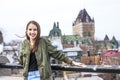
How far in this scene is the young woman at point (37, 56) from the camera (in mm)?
1927

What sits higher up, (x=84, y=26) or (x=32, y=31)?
(x=84, y=26)

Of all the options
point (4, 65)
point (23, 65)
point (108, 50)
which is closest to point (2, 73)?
point (4, 65)

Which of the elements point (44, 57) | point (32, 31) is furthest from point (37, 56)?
point (32, 31)

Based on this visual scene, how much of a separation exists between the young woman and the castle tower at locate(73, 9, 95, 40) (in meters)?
4.61

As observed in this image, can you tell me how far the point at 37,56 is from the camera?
1.93 meters

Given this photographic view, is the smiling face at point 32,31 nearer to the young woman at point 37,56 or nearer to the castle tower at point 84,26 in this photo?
the young woman at point 37,56

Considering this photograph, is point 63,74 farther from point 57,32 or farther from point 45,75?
point 57,32

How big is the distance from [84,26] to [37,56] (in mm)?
5012

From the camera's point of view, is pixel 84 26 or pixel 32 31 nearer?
pixel 32 31

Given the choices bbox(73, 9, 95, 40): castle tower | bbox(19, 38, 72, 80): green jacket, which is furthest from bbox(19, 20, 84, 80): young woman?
bbox(73, 9, 95, 40): castle tower

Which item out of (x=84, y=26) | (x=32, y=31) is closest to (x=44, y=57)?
(x=32, y=31)

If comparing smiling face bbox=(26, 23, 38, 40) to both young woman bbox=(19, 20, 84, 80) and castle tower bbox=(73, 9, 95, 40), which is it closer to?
young woman bbox=(19, 20, 84, 80)

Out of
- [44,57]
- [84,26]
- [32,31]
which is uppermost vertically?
[84,26]

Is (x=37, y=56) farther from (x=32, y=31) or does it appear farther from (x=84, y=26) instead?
(x=84, y=26)
